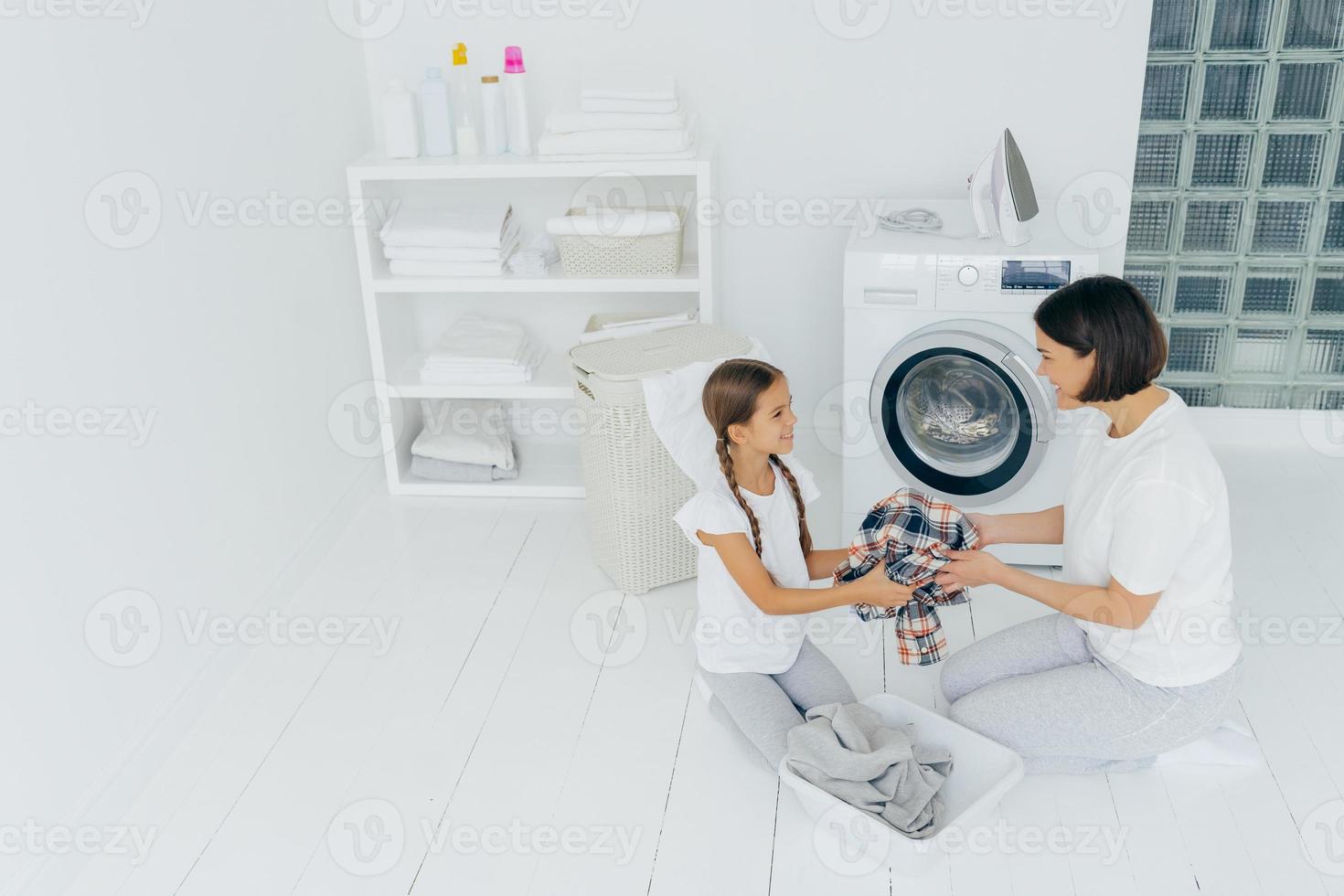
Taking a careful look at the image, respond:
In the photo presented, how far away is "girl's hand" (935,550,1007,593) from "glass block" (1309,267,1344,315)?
1.72 metres

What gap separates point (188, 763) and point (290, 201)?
127 centimetres

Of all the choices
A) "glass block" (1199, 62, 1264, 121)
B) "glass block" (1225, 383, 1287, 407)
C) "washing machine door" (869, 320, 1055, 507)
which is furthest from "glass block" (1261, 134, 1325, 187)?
"washing machine door" (869, 320, 1055, 507)

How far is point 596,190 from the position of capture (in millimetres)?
3262

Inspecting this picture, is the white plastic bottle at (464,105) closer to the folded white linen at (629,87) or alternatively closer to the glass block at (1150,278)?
the folded white linen at (629,87)

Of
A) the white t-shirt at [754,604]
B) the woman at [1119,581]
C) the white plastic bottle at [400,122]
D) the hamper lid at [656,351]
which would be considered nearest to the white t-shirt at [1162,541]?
the woman at [1119,581]

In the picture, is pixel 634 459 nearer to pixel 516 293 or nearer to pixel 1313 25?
pixel 516 293

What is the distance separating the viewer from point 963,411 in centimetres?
274

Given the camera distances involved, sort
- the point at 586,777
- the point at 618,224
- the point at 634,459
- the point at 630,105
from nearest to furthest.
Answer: the point at 586,777 < the point at 634,459 < the point at 630,105 < the point at 618,224

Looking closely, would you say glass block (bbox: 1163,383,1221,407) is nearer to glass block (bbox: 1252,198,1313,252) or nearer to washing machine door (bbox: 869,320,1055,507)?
glass block (bbox: 1252,198,1313,252)

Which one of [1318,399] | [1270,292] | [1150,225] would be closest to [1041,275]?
[1150,225]

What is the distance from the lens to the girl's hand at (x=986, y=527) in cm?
229

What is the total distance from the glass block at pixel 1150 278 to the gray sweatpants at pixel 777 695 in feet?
5.19

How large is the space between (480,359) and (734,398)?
1215mm

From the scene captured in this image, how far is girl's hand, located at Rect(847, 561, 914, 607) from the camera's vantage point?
2145mm
